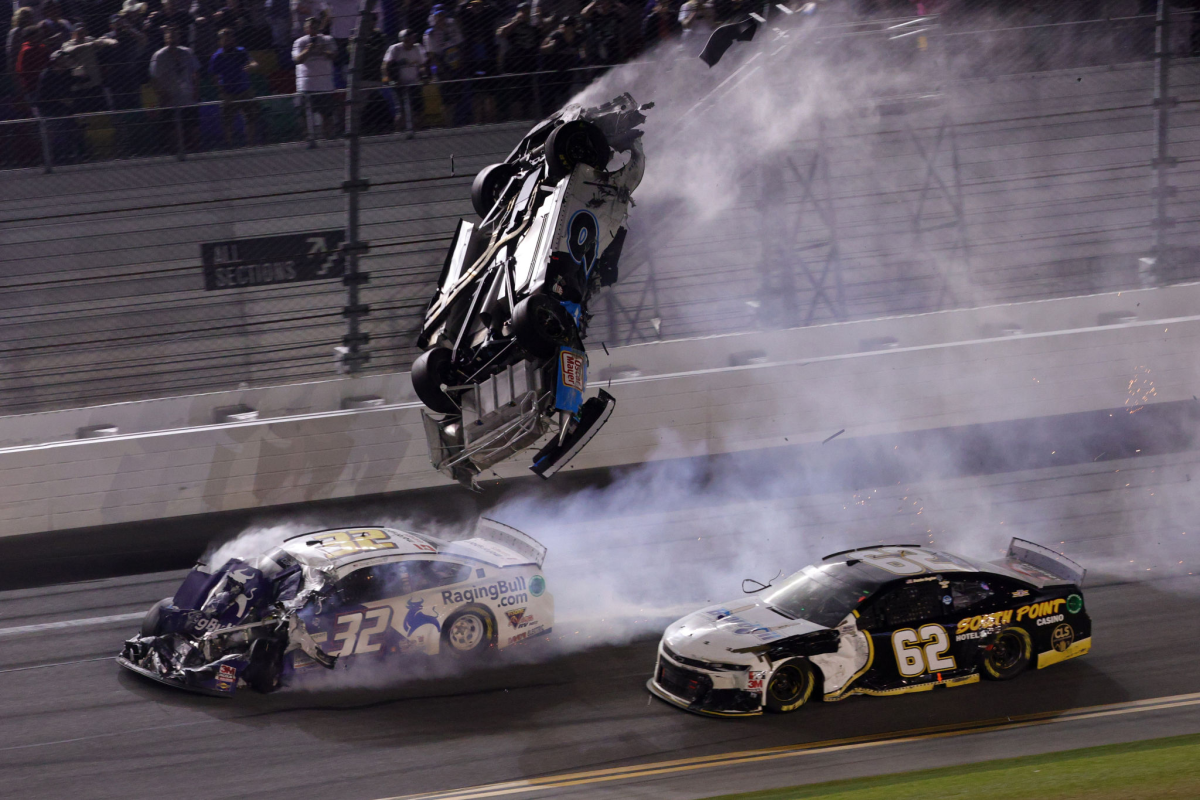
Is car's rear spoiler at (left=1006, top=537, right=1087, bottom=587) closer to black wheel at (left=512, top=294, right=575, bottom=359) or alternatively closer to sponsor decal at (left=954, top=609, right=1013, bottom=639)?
sponsor decal at (left=954, top=609, right=1013, bottom=639)

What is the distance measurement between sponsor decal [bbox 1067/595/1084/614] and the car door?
958 mm

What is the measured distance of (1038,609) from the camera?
330 inches

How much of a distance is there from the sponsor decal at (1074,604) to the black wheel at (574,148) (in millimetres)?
4567

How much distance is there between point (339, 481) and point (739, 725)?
19.3ft

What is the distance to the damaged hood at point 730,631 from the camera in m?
7.82

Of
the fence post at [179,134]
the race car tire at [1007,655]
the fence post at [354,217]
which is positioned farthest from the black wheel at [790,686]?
the fence post at [179,134]

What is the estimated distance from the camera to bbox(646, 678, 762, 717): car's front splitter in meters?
7.75

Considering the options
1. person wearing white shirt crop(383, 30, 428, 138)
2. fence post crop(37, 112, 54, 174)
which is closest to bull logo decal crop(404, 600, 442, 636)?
Answer: person wearing white shirt crop(383, 30, 428, 138)

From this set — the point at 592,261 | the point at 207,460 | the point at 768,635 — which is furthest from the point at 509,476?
the point at 768,635

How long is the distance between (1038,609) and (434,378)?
4591 mm

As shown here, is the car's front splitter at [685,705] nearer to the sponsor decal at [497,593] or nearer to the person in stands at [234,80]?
the sponsor decal at [497,593]

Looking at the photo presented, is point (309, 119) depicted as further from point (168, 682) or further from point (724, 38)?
point (168, 682)

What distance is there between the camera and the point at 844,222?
14.3 meters

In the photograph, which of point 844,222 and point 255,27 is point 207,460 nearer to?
point 255,27
